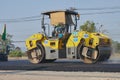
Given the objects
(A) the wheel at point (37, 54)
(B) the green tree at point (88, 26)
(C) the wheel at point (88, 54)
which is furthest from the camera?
(B) the green tree at point (88, 26)

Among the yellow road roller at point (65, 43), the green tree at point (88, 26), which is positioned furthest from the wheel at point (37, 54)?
the green tree at point (88, 26)

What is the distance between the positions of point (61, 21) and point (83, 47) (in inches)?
108

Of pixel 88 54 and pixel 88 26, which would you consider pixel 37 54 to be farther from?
pixel 88 26

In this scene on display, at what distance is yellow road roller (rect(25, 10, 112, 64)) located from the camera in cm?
2292

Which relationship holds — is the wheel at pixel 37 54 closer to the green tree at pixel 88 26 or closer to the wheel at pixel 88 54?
the wheel at pixel 88 54

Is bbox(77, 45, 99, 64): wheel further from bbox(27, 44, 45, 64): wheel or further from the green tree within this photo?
the green tree

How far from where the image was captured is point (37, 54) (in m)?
25.2

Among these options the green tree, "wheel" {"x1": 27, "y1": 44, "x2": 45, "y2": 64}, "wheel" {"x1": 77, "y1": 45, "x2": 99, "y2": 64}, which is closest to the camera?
"wheel" {"x1": 77, "y1": 45, "x2": 99, "y2": 64}

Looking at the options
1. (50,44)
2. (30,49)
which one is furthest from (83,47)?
(30,49)

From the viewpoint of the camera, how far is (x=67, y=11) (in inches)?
977

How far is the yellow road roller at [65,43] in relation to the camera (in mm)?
22922

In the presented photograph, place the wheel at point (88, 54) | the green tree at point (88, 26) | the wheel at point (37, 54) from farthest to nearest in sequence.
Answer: the green tree at point (88, 26)
the wheel at point (37, 54)
the wheel at point (88, 54)

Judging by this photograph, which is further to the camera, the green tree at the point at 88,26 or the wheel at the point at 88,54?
the green tree at the point at 88,26

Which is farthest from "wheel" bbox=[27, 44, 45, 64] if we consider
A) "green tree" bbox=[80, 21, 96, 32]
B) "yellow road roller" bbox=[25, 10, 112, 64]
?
"green tree" bbox=[80, 21, 96, 32]
